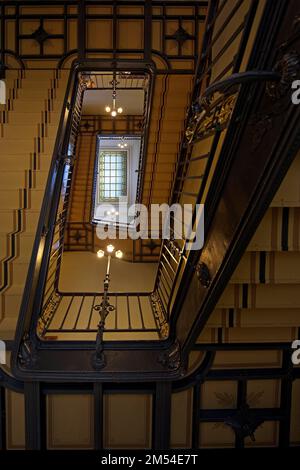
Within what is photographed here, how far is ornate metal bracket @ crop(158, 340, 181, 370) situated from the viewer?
2.75 meters

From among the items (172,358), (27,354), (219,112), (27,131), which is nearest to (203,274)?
(219,112)

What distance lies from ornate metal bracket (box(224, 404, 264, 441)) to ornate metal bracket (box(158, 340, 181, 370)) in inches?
33.1

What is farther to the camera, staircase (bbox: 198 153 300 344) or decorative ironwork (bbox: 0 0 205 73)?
decorative ironwork (bbox: 0 0 205 73)

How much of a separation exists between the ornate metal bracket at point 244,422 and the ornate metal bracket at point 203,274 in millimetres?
1646

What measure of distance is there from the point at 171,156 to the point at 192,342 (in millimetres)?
3208

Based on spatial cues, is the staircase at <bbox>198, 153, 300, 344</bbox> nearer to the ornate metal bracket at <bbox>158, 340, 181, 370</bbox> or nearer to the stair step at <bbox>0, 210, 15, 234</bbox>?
the ornate metal bracket at <bbox>158, 340, 181, 370</bbox>

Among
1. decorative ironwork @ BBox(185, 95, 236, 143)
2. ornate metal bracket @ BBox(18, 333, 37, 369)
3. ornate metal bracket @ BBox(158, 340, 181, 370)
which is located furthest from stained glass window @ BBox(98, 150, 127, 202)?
decorative ironwork @ BBox(185, 95, 236, 143)

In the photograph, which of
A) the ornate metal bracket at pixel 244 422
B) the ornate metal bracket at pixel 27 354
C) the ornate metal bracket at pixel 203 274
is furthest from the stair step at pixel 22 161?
the ornate metal bracket at pixel 244 422

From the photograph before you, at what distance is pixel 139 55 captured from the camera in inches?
176

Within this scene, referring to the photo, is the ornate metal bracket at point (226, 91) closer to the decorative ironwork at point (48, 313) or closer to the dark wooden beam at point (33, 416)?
the decorative ironwork at point (48, 313)

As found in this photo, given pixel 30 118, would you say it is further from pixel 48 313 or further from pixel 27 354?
pixel 27 354
